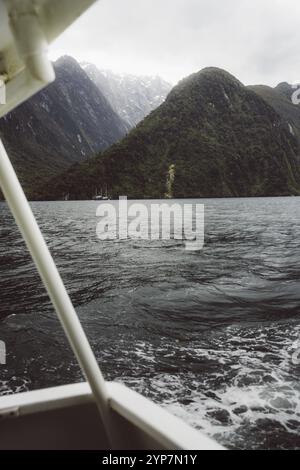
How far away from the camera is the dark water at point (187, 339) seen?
7.86 m

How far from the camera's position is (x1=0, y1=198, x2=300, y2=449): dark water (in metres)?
7.86

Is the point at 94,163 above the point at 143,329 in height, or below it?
above

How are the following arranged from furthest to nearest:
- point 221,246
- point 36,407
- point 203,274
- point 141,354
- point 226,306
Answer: point 221,246
point 203,274
point 226,306
point 141,354
point 36,407

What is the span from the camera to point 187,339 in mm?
11820

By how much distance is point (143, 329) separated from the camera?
12836 millimetres

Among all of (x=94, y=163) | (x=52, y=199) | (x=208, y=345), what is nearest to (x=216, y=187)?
(x=94, y=163)

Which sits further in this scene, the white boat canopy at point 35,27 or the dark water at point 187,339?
the dark water at point 187,339

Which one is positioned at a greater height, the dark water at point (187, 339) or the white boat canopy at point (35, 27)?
the white boat canopy at point (35, 27)

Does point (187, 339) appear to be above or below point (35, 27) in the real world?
below

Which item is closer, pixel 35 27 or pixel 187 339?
pixel 35 27

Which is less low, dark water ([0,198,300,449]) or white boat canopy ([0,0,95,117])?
white boat canopy ([0,0,95,117])

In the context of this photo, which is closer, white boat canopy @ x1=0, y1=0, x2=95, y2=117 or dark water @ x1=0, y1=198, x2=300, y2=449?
white boat canopy @ x1=0, y1=0, x2=95, y2=117

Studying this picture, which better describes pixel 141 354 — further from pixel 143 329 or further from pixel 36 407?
pixel 36 407
